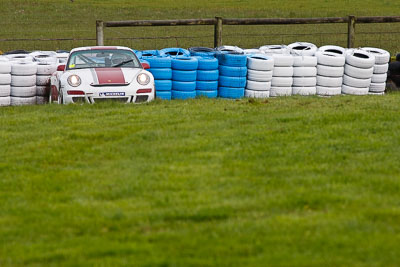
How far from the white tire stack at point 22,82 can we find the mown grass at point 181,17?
39.0ft

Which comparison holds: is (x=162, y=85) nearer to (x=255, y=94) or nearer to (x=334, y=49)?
(x=255, y=94)

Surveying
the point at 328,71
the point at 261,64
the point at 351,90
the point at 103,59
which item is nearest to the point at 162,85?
the point at 103,59

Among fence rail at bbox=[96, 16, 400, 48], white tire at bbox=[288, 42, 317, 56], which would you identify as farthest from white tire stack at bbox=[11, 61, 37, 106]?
white tire at bbox=[288, 42, 317, 56]

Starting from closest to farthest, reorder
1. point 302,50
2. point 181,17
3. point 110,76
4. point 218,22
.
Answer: point 110,76
point 302,50
point 218,22
point 181,17

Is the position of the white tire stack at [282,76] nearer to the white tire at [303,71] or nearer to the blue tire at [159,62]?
the white tire at [303,71]

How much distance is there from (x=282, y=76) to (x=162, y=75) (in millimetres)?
2467

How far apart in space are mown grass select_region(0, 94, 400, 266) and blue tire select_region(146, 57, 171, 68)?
411cm

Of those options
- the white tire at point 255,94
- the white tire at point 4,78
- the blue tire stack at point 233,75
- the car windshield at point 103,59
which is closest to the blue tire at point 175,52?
the blue tire stack at point 233,75

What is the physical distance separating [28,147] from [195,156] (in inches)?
84.1

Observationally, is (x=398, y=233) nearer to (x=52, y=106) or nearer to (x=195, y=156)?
(x=195, y=156)

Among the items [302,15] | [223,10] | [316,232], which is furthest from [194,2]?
[316,232]

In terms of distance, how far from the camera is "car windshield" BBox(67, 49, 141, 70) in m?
14.2

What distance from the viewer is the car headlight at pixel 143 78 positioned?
13.6m

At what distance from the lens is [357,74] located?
52.6 ft
